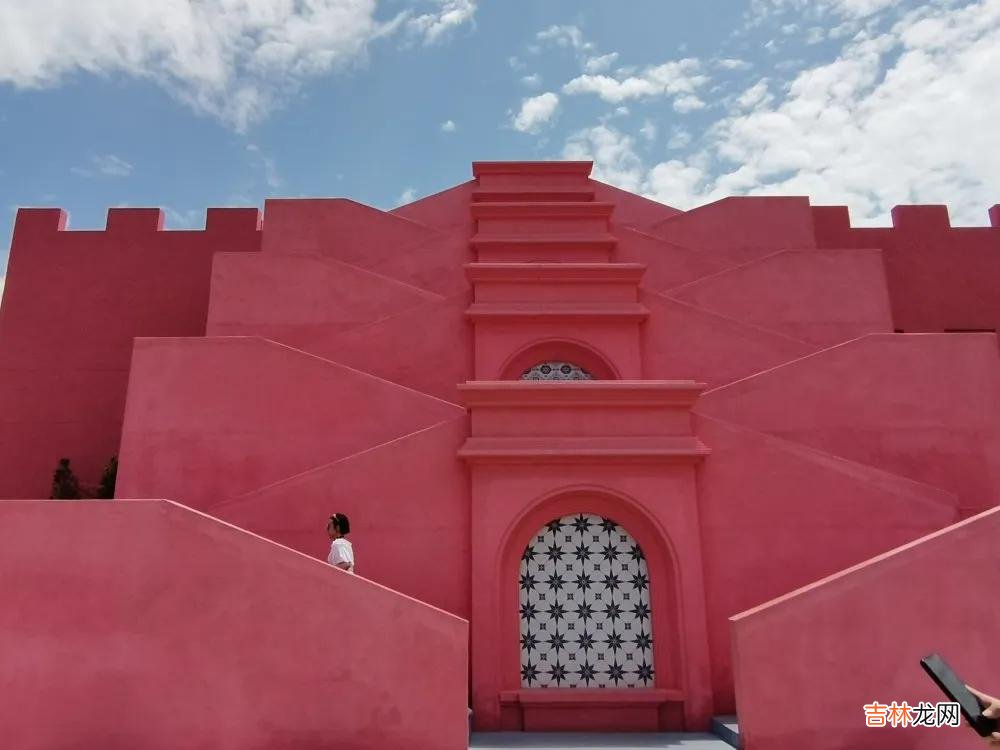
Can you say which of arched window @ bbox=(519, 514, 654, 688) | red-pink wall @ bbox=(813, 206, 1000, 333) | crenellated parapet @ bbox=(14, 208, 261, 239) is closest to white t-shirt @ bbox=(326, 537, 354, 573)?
arched window @ bbox=(519, 514, 654, 688)

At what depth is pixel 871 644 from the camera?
6.68 meters

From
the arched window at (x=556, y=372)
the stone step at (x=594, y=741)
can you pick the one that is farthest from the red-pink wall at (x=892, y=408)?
the stone step at (x=594, y=741)

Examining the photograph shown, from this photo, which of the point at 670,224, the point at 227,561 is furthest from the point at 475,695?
the point at 670,224

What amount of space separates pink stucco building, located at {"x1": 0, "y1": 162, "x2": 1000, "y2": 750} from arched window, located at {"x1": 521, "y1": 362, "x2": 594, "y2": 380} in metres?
0.04

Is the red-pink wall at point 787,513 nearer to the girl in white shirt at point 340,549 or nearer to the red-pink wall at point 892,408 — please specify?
the red-pink wall at point 892,408

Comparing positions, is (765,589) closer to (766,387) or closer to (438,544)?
(766,387)

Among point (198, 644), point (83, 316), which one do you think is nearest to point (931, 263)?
point (198, 644)

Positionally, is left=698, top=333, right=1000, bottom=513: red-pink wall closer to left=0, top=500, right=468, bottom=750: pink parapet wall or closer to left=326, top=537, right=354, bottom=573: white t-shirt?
left=326, top=537, right=354, bottom=573: white t-shirt

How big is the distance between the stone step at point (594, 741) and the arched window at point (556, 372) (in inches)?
240

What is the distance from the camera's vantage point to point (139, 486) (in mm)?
10023

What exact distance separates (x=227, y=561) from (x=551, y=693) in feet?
11.1

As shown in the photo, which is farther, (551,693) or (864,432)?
(864,432)

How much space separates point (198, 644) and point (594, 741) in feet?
11.8

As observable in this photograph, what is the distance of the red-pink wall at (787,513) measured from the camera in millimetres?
8250
